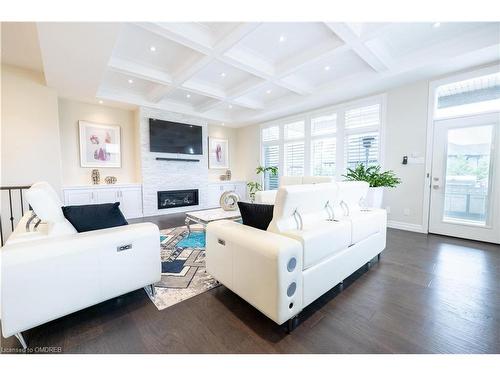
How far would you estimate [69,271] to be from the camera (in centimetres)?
140

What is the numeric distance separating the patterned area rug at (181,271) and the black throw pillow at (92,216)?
0.75 m

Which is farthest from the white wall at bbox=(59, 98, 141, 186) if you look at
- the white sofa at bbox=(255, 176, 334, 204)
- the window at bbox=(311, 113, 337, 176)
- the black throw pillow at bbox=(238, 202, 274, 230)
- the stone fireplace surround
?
the window at bbox=(311, 113, 337, 176)

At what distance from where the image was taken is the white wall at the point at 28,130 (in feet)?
11.7

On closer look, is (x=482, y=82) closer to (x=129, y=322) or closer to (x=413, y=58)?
(x=413, y=58)

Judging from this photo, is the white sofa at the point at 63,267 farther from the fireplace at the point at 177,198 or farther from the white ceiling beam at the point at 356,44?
the fireplace at the point at 177,198

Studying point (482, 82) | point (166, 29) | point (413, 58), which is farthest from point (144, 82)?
point (482, 82)

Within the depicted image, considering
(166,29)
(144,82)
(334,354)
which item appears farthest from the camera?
(144,82)

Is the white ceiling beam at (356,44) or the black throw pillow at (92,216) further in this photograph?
the white ceiling beam at (356,44)

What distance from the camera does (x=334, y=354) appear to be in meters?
1.25

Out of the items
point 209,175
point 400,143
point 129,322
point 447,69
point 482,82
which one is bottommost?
point 129,322

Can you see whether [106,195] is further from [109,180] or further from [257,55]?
[257,55]

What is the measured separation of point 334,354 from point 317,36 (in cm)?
353

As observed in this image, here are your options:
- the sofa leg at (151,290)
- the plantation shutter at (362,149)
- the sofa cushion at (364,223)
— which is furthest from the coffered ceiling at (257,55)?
the sofa leg at (151,290)

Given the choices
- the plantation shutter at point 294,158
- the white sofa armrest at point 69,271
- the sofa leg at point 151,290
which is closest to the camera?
the white sofa armrest at point 69,271
